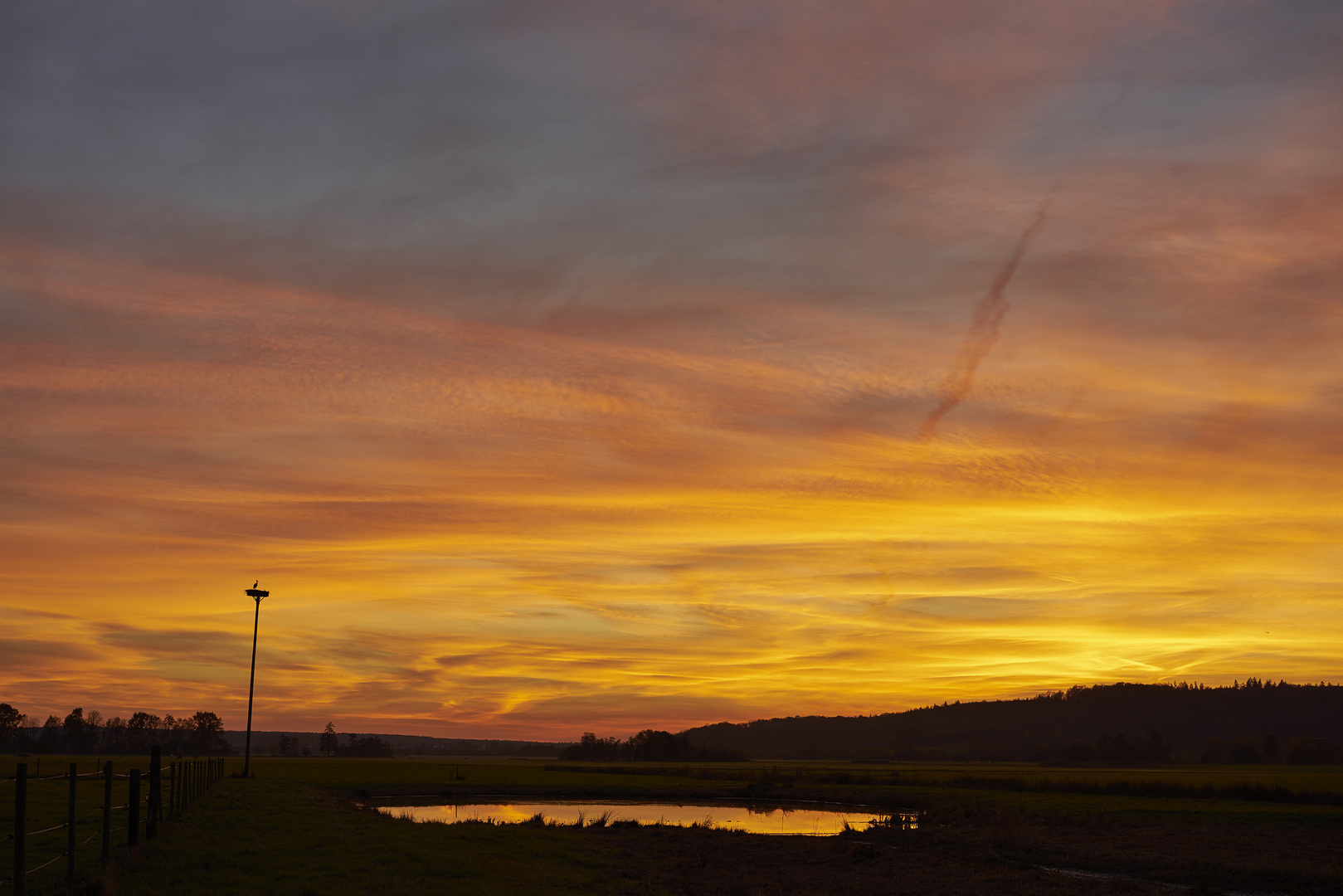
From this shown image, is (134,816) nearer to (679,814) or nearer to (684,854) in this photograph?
(684,854)

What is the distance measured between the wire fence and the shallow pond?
13.1 m

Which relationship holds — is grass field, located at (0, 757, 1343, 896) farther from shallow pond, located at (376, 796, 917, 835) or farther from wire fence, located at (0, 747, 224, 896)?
shallow pond, located at (376, 796, 917, 835)

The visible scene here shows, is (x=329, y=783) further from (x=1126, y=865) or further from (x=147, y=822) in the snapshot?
(x=1126, y=865)

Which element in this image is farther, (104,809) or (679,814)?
(679,814)

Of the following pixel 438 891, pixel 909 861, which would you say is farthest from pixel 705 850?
pixel 438 891

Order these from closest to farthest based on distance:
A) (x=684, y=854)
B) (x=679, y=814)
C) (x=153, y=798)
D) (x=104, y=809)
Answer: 1. (x=104, y=809)
2. (x=153, y=798)
3. (x=684, y=854)
4. (x=679, y=814)

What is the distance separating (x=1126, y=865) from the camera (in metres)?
33.1

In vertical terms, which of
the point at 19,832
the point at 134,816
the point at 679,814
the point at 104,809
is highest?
the point at 19,832

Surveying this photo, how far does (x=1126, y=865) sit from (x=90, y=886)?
3102cm

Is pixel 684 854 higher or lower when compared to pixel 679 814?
higher

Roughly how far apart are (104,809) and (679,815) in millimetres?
42422

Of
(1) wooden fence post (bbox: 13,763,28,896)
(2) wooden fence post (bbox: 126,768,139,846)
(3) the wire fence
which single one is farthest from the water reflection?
(1) wooden fence post (bbox: 13,763,28,896)

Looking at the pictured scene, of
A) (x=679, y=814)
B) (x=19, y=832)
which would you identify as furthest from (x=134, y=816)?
(x=679, y=814)

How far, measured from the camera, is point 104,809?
68.9ft
